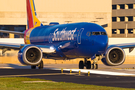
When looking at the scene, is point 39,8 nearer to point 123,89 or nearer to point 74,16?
point 74,16

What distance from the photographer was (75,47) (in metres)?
32.7

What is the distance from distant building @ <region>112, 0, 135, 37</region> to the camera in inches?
4911

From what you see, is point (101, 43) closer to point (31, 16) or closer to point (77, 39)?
point (77, 39)

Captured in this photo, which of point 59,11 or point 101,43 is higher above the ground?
point 59,11

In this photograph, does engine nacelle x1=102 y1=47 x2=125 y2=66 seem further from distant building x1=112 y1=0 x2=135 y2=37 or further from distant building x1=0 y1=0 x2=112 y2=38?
distant building x1=112 y1=0 x2=135 y2=37

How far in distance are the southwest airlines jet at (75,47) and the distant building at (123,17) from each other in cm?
8938

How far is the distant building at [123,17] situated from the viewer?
12475 cm

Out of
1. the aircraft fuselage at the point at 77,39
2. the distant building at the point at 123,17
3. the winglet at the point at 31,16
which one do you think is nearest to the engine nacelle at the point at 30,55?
the aircraft fuselage at the point at 77,39

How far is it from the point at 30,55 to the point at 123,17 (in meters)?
98.9

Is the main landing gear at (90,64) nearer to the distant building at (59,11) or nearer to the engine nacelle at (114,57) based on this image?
the engine nacelle at (114,57)

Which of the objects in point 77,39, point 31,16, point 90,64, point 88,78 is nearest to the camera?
point 88,78

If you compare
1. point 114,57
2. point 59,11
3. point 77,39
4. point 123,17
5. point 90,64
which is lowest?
point 90,64

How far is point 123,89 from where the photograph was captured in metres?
16.5

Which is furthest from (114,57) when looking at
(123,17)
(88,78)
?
(123,17)
